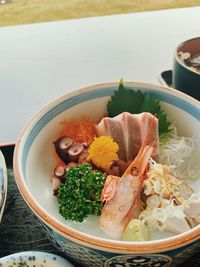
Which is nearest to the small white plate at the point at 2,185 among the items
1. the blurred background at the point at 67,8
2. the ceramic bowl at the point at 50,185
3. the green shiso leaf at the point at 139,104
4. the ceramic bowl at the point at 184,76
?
the ceramic bowl at the point at 50,185

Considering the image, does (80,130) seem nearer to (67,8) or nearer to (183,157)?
(183,157)

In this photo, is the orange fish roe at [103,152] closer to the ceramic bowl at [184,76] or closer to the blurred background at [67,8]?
the ceramic bowl at [184,76]

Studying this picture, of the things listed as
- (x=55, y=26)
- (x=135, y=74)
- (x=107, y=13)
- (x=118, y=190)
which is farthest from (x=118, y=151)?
(x=107, y=13)

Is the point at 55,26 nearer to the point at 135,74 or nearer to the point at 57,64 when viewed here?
the point at 57,64

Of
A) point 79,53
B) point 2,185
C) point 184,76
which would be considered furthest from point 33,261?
point 79,53

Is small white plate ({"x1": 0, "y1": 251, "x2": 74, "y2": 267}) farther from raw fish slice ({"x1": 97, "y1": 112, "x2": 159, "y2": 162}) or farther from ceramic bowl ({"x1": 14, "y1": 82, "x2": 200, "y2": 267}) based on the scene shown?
raw fish slice ({"x1": 97, "y1": 112, "x2": 159, "y2": 162})

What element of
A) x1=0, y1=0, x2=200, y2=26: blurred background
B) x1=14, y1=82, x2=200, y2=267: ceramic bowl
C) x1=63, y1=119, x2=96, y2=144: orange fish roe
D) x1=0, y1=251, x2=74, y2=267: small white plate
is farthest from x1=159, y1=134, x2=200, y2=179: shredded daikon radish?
x1=0, y1=0, x2=200, y2=26: blurred background
